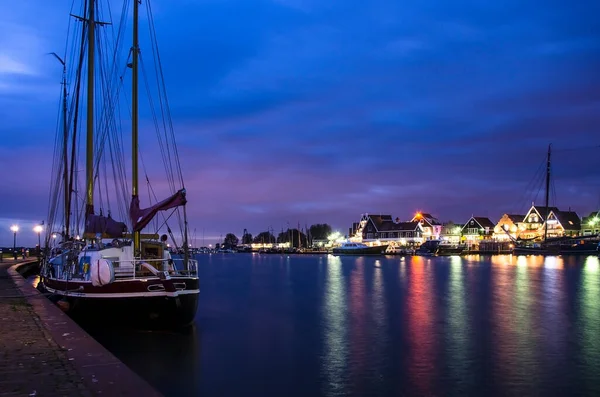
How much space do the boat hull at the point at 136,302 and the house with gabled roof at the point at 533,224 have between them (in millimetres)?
153097

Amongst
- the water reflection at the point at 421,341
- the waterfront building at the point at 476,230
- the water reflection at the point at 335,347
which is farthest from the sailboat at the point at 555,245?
the water reflection at the point at 335,347

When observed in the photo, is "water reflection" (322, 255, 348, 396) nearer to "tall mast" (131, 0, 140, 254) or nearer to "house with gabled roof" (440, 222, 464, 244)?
"tall mast" (131, 0, 140, 254)

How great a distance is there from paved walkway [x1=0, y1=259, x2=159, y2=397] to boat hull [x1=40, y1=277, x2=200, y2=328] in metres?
3.90

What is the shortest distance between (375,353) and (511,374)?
5.24 m

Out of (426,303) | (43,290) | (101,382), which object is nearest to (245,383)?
(101,382)

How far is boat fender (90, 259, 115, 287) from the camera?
67.0 ft

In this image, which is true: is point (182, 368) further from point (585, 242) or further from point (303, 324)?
point (585, 242)

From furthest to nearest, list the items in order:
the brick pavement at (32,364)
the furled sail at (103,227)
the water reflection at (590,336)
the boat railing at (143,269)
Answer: the furled sail at (103,227), the boat railing at (143,269), the water reflection at (590,336), the brick pavement at (32,364)

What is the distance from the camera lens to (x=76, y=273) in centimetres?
2375

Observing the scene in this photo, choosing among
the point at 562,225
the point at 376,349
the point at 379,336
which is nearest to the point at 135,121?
the point at 376,349

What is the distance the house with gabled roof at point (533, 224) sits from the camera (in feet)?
516

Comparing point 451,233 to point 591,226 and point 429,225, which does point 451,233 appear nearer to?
point 429,225

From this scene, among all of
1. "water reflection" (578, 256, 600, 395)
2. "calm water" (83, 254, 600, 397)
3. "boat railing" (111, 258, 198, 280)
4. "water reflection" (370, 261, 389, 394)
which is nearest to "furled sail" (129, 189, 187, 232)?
"boat railing" (111, 258, 198, 280)

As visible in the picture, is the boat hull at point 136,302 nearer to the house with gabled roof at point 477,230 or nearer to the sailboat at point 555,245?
the sailboat at point 555,245
